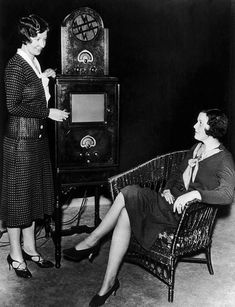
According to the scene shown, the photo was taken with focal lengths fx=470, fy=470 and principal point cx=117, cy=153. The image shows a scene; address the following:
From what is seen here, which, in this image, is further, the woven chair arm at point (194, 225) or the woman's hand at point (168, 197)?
the woman's hand at point (168, 197)

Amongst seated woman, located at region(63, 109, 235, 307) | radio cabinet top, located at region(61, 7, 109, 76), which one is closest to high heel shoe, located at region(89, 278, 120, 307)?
seated woman, located at region(63, 109, 235, 307)

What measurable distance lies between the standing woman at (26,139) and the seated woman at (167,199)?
0.39 meters

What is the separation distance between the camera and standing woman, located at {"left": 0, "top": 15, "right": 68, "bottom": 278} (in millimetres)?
3068

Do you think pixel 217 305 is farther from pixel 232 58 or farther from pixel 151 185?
pixel 232 58

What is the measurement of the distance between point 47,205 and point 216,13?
2.86 metres

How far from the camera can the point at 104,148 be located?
3443mm

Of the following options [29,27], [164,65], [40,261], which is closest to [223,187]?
[40,261]

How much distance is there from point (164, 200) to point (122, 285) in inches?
25.1

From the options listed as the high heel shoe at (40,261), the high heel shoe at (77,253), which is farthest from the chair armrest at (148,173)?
the high heel shoe at (40,261)

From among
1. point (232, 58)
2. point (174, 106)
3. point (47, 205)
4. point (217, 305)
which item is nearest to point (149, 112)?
point (174, 106)

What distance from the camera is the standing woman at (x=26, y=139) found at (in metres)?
3.07

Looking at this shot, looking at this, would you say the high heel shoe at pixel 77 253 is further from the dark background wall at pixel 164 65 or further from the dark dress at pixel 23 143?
the dark background wall at pixel 164 65

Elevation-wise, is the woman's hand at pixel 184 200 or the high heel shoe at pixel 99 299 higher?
the woman's hand at pixel 184 200

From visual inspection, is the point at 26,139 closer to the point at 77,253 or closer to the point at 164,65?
the point at 77,253
